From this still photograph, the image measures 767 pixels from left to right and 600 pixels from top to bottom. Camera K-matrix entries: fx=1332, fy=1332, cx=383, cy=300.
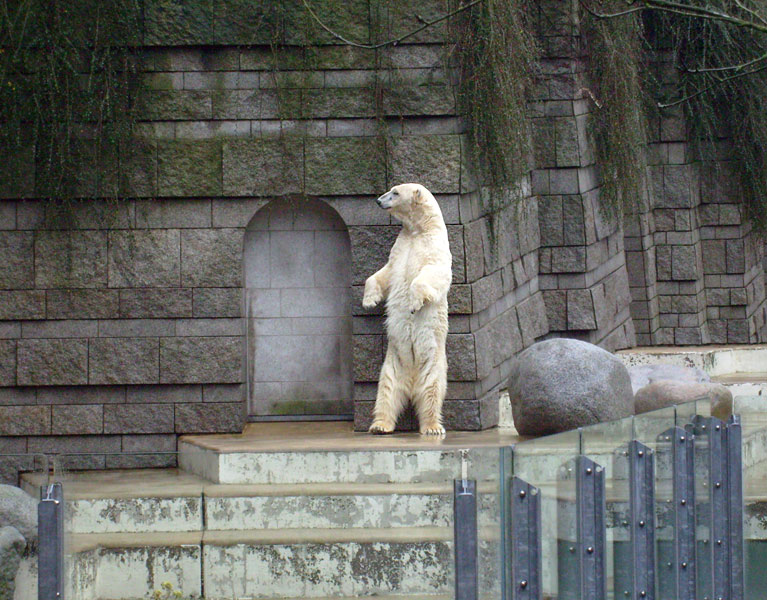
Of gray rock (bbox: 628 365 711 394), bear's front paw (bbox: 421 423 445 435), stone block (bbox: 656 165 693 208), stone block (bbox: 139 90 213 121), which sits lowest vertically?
bear's front paw (bbox: 421 423 445 435)

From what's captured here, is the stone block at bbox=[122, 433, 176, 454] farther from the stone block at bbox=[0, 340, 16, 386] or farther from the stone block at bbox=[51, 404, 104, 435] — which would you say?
the stone block at bbox=[0, 340, 16, 386]

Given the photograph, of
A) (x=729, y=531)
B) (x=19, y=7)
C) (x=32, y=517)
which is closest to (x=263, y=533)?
(x=32, y=517)

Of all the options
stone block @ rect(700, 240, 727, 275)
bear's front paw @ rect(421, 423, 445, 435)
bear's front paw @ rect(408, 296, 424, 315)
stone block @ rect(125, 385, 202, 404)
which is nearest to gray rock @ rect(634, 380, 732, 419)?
bear's front paw @ rect(421, 423, 445, 435)

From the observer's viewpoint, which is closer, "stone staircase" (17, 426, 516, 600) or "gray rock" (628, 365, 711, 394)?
"stone staircase" (17, 426, 516, 600)

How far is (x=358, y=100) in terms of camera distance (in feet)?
30.4

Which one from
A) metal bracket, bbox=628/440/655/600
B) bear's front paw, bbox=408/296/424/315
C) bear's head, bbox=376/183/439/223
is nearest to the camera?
metal bracket, bbox=628/440/655/600

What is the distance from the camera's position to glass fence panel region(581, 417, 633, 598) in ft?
18.3

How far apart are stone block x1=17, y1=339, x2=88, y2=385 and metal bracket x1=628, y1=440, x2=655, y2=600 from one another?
180 inches

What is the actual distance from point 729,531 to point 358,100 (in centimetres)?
400

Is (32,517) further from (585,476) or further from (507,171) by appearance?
(507,171)

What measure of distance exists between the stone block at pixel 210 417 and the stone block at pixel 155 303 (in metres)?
0.66

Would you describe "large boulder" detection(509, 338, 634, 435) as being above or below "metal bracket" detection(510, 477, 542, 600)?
above

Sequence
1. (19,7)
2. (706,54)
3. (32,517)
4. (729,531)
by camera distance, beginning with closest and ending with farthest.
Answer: (32,517) < (729,531) < (19,7) < (706,54)

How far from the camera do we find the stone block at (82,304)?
9188mm
